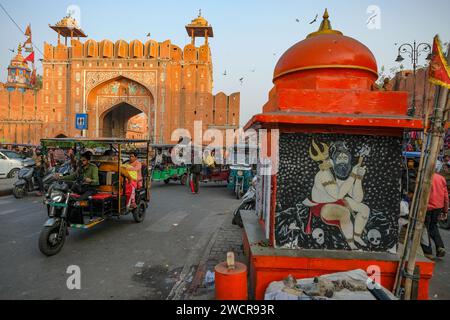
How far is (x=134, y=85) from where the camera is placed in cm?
2970

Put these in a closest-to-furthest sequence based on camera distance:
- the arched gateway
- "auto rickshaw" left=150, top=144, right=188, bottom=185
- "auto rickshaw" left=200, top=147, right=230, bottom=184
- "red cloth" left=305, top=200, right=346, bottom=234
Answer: "red cloth" left=305, top=200, right=346, bottom=234, "auto rickshaw" left=150, top=144, right=188, bottom=185, "auto rickshaw" left=200, top=147, right=230, bottom=184, the arched gateway

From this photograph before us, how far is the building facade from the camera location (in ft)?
94.9

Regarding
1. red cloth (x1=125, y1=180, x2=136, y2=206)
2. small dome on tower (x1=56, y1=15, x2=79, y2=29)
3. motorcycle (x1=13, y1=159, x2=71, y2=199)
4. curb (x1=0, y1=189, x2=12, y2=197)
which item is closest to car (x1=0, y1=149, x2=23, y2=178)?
curb (x1=0, y1=189, x2=12, y2=197)

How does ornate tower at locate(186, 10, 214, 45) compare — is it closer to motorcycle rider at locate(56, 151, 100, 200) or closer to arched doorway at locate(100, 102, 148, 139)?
arched doorway at locate(100, 102, 148, 139)

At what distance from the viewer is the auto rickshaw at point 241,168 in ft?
39.2

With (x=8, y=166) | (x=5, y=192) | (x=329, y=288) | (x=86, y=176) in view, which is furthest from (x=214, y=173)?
(x=329, y=288)

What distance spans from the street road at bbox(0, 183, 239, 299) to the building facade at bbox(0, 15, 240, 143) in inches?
849

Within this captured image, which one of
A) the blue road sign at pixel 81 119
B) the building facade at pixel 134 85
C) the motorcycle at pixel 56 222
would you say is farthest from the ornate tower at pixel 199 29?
the motorcycle at pixel 56 222

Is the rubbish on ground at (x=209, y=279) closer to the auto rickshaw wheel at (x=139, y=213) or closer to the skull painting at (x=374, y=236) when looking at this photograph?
the skull painting at (x=374, y=236)

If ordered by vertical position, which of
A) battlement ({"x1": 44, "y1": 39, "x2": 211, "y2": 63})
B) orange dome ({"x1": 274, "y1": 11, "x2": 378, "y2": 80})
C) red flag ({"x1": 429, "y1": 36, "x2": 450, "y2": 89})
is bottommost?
red flag ({"x1": 429, "y1": 36, "x2": 450, "y2": 89})

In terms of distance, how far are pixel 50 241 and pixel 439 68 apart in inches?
226

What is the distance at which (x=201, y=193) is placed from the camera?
503 inches

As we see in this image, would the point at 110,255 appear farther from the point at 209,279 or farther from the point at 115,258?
the point at 209,279

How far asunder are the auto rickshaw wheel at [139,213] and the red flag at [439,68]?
6322mm
